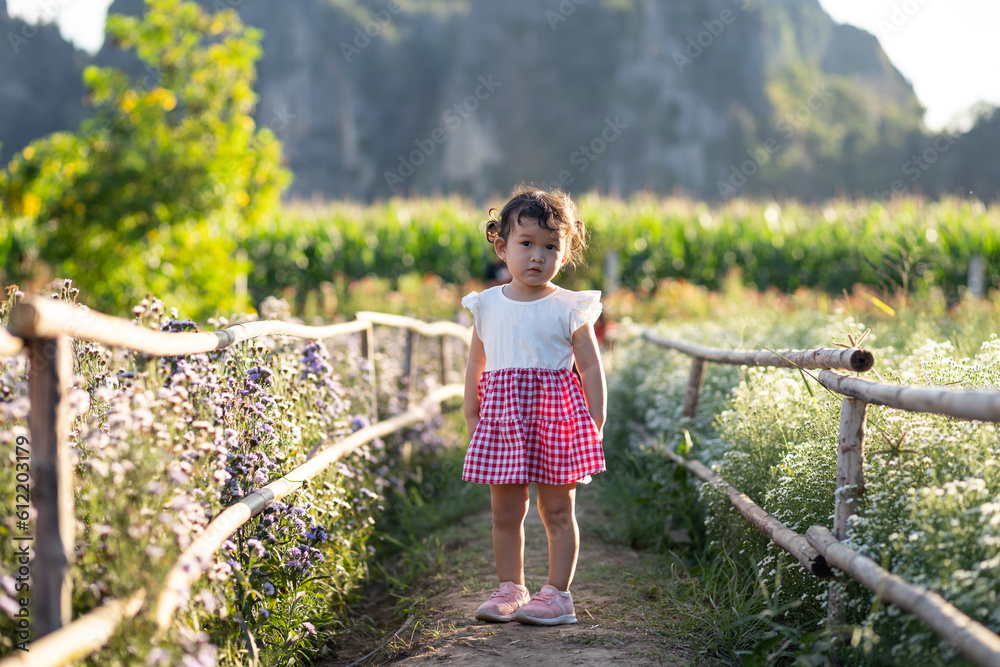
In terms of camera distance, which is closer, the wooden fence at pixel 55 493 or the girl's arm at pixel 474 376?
the wooden fence at pixel 55 493

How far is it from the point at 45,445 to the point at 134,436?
452mm

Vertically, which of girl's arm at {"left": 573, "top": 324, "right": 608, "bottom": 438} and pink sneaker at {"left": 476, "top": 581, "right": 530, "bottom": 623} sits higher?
girl's arm at {"left": 573, "top": 324, "right": 608, "bottom": 438}

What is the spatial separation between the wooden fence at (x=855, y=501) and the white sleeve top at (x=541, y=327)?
0.77 meters

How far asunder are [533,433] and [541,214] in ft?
2.65

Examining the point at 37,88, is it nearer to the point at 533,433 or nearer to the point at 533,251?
the point at 533,251

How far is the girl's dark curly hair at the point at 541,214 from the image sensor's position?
290 centimetres

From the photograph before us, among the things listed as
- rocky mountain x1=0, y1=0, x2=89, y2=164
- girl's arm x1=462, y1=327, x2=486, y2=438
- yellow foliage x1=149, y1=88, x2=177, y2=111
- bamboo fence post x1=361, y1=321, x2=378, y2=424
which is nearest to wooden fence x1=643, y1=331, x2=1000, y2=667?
girl's arm x1=462, y1=327, x2=486, y2=438

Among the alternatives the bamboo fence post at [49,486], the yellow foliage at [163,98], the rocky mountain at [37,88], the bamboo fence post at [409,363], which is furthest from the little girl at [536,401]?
the rocky mountain at [37,88]

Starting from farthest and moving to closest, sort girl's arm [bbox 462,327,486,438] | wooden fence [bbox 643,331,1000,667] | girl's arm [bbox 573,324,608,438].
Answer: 1. girl's arm [bbox 462,327,486,438]
2. girl's arm [bbox 573,324,608,438]
3. wooden fence [bbox 643,331,1000,667]

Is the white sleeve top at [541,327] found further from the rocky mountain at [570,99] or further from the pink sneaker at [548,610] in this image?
the rocky mountain at [570,99]

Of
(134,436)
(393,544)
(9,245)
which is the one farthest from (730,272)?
(134,436)

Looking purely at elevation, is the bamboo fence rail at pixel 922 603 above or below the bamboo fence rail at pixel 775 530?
above

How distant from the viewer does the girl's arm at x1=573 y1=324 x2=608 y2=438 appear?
3.01m

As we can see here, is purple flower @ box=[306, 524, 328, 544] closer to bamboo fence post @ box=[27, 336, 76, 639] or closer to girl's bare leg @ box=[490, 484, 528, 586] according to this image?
girl's bare leg @ box=[490, 484, 528, 586]
